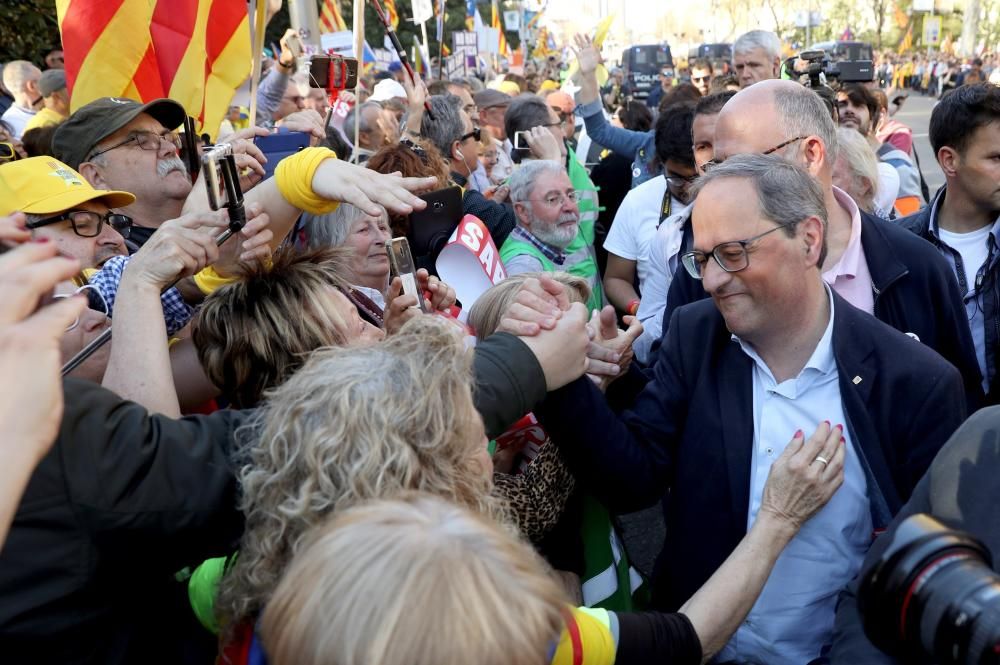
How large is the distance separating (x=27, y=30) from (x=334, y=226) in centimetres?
908

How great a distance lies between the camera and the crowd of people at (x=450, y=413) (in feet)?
3.91

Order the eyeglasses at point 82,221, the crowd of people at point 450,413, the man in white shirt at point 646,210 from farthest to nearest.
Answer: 1. the man in white shirt at point 646,210
2. the eyeglasses at point 82,221
3. the crowd of people at point 450,413

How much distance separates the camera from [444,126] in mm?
5754

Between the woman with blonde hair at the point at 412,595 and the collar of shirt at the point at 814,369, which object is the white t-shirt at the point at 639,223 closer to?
the collar of shirt at the point at 814,369

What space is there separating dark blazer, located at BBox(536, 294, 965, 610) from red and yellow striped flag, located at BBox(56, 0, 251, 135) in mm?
2150

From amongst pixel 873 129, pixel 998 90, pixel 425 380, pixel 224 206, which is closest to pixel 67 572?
pixel 425 380

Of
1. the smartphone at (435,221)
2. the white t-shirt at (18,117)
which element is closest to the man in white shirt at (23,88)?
the white t-shirt at (18,117)

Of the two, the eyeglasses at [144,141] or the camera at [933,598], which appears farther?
the eyeglasses at [144,141]

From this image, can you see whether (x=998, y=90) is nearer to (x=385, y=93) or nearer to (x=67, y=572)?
(x=67, y=572)

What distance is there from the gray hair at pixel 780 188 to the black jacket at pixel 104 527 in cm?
140

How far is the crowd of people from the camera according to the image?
1192 mm

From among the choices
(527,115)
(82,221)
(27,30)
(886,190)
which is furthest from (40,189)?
(27,30)

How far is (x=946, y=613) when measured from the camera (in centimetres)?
104

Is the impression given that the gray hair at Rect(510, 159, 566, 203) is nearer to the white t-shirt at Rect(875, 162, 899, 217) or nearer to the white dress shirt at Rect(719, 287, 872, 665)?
the white t-shirt at Rect(875, 162, 899, 217)
